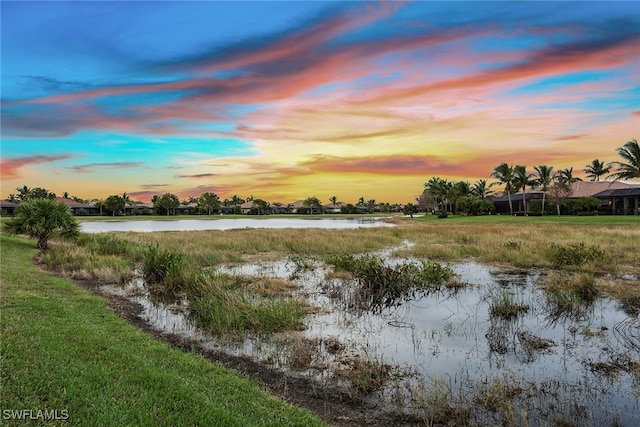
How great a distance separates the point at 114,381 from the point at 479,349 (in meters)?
7.37

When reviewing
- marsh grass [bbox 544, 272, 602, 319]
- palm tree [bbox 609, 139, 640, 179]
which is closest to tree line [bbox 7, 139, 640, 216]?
palm tree [bbox 609, 139, 640, 179]

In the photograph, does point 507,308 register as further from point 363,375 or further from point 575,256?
point 575,256

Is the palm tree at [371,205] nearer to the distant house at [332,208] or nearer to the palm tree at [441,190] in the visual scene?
the distant house at [332,208]

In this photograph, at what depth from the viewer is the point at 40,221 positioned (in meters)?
22.0

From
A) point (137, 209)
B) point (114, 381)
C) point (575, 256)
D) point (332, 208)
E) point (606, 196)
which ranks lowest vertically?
point (575, 256)

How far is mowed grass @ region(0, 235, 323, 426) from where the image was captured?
4938 millimetres

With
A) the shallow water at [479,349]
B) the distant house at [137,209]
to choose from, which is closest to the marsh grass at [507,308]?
the shallow water at [479,349]

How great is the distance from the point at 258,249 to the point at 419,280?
14.2m

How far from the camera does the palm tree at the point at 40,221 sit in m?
21.9

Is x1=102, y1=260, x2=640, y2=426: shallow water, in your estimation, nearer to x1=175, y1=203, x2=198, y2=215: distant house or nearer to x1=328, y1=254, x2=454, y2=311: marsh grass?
x1=328, y1=254, x2=454, y2=311: marsh grass

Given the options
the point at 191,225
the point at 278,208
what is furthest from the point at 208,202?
the point at 191,225

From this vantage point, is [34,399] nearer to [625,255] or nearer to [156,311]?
[156,311]

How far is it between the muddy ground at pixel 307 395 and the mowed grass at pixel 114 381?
0.49 metres

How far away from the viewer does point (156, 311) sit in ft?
38.8
